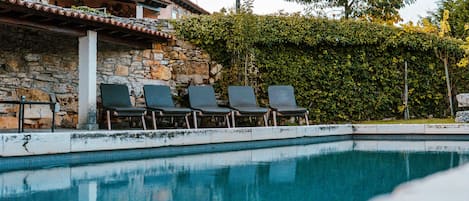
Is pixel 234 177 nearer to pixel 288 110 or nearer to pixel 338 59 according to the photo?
pixel 288 110

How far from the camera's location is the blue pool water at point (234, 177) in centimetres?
409

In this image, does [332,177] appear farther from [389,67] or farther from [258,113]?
[389,67]

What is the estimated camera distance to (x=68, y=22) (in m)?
7.99

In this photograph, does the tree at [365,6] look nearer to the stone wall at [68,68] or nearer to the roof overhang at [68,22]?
the stone wall at [68,68]

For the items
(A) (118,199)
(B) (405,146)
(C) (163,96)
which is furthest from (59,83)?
(B) (405,146)

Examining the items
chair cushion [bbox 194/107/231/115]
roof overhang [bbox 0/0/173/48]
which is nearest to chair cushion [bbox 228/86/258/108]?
chair cushion [bbox 194/107/231/115]

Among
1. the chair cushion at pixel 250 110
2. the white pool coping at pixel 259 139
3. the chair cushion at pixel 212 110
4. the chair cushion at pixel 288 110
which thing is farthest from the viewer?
the chair cushion at pixel 288 110

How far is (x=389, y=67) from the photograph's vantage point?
1181cm

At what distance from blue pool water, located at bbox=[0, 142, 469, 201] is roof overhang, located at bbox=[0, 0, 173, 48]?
272 cm

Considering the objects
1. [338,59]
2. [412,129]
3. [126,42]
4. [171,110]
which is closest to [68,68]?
[126,42]

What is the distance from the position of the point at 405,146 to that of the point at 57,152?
6164mm

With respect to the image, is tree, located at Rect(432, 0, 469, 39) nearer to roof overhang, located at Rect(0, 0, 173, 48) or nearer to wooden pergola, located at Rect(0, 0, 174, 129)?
roof overhang, located at Rect(0, 0, 173, 48)

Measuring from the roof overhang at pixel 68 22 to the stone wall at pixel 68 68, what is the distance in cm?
53

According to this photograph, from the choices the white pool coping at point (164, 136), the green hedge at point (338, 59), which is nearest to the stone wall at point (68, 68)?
the green hedge at point (338, 59)
